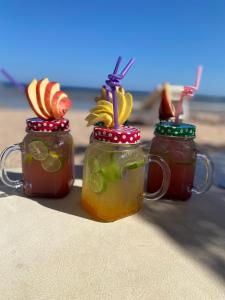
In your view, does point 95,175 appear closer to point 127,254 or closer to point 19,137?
point 127,254

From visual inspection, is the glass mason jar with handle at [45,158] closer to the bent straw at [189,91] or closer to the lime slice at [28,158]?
the lime slice at [28,158]

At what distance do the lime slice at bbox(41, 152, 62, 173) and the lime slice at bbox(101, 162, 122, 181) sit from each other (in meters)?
0.16

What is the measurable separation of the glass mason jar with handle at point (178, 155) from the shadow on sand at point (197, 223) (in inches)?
1.7

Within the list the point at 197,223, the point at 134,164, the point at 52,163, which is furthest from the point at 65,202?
the point at 197,223

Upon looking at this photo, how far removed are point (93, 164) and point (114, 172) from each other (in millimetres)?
58

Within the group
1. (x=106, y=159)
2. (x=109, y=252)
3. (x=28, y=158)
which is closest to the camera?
(x=109, y=252)

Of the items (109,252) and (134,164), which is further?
(134,164)

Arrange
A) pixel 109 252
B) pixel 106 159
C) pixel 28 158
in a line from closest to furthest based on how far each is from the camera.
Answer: pixel 109 252 < pixel 106 159 < pixel 28 158

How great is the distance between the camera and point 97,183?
0.72 meters

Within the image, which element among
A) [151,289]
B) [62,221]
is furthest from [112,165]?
[151,289]

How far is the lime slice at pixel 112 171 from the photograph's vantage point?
0.70 meters

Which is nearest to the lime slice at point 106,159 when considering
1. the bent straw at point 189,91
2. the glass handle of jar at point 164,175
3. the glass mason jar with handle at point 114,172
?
the glass mason jar with handle at point 114,172

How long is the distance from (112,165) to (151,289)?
27 centimetres

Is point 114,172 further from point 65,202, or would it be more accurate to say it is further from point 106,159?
point 65,202
